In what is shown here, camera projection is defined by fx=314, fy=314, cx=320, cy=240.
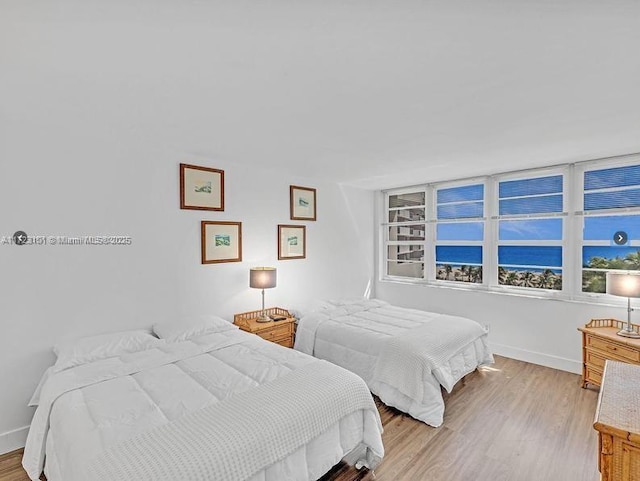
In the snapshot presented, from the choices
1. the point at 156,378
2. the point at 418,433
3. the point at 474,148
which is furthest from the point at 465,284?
the point at 156,378

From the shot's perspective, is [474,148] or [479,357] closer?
[474,148]

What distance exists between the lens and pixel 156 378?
2.00 meters

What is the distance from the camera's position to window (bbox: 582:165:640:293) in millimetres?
3252

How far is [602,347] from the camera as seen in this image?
2.96 metres

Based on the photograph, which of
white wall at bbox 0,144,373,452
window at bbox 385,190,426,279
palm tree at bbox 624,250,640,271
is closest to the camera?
white wall at bbox 0,144,373,452

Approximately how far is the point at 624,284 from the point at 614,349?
23.6 inches

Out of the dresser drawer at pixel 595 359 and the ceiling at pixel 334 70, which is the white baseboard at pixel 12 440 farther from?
the dresser drawer at pixel 595 359

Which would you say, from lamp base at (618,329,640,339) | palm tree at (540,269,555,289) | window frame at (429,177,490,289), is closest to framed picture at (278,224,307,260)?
window frame at (429,177,490,289)

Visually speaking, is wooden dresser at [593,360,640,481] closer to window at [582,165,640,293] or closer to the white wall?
window at [582,165,640,293]

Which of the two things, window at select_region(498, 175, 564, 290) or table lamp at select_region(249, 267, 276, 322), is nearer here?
table lamp at select_region(249, 267, 276, 322)

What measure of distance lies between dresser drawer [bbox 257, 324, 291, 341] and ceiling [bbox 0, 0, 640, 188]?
190 centimetres

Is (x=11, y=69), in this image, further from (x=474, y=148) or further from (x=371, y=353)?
(x=474, y=148)

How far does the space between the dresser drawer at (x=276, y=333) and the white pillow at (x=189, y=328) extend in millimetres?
411

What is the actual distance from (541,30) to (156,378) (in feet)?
8.93
